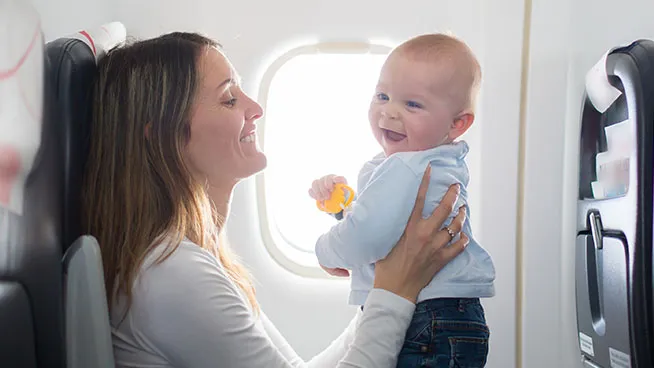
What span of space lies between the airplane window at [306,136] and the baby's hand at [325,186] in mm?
438

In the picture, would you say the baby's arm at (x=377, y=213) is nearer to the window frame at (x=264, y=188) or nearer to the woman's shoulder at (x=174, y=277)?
the woman's shoulder at (x=174, y=277)

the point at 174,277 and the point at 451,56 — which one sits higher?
the point at 451,56

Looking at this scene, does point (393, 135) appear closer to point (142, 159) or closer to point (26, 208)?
point (142, 159)

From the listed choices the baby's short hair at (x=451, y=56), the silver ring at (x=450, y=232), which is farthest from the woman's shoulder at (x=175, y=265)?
the baby's short hair at (x=451, y=56)

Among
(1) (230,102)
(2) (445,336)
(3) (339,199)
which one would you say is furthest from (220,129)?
(2) (445,336)

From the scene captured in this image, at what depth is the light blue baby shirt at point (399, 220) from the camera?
130cm

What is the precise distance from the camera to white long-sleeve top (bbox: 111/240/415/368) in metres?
1.22

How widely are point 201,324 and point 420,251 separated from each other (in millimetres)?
451

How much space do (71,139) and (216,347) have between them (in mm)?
455

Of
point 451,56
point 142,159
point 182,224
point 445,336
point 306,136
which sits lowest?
point 445,336

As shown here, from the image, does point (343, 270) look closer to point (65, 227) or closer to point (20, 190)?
point (65, 227)

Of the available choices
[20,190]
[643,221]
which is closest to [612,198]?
[643,221]

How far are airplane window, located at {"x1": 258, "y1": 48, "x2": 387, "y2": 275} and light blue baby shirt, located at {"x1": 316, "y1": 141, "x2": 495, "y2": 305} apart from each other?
1.95 ft

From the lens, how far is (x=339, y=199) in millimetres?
1506
